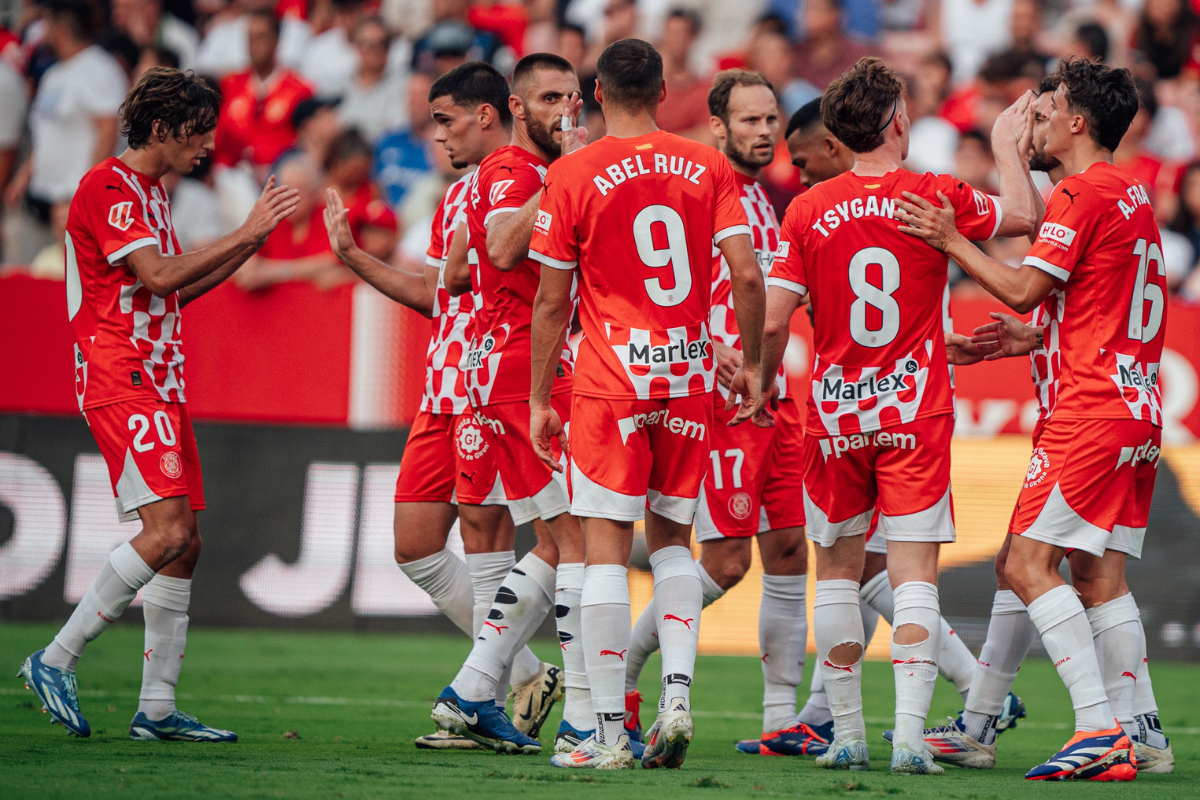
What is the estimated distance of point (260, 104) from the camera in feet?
46.0

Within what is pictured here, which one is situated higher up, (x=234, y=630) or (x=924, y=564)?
(x=924, y=564)

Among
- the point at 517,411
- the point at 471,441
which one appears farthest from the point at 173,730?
the point at 517,411

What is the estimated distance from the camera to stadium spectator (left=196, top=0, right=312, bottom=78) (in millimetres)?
14695

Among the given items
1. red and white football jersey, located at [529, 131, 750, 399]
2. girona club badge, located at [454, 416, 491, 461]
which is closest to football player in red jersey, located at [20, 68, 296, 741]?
girona club badge, located at [454, 416, 491, 461]

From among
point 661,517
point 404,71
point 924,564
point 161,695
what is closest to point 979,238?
point 924,564

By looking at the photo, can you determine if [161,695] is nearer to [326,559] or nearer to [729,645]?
[326,559]

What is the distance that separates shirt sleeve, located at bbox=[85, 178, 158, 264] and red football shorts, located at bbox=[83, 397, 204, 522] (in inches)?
26.6

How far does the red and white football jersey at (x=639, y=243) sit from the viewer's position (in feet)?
16.0

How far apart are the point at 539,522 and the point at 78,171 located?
8977mm

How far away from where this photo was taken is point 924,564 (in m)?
5.05

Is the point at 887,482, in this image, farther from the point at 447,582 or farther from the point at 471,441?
the point at 447,582

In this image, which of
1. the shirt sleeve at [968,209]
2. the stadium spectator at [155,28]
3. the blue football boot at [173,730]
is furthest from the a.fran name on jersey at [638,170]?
the stadium spectator at [155,28]

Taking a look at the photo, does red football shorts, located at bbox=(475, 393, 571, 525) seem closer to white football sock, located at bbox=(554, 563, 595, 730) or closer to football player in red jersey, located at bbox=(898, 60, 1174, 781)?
white football sock, located at bbox=(554, 563, 595, 730)

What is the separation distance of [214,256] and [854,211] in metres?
2.78
